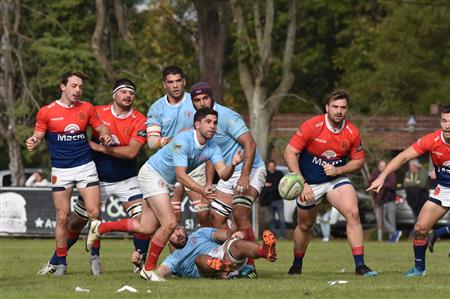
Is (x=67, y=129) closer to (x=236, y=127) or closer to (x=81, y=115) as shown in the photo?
(x=81, y=115)

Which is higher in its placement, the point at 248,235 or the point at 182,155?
the point at 182,155

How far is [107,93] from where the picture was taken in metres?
40.9

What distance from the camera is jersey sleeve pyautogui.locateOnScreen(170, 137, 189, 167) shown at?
14.2 meters

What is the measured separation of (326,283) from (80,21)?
32.1 meters

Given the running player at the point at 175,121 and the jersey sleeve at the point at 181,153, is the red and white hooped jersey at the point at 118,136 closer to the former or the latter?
the running player at the point at 175,121

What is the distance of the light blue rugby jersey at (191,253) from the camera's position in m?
14.8

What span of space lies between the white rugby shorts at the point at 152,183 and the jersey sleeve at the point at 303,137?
6.09 feet

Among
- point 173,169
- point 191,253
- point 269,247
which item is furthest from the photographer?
point 191,253

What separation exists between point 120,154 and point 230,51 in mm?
38812

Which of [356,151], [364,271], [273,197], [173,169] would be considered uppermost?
[356,151]

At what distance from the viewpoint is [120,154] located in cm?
1641

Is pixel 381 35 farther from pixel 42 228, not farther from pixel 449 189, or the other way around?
pixel 449 189

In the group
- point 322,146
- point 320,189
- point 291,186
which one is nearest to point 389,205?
point 320,189

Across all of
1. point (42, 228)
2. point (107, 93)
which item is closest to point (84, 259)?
point (42, 228)
